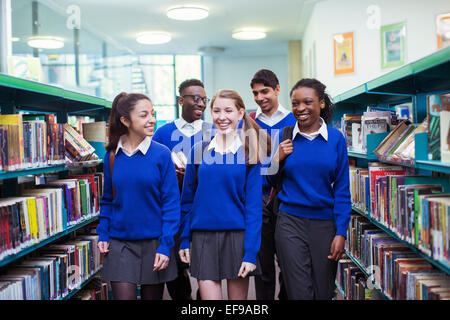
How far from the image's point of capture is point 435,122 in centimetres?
214

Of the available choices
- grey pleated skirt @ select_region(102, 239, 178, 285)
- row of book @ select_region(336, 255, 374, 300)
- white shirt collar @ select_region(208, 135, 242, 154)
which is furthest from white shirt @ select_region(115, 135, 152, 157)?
row of book @ select_region(336, 255, 374, 300)

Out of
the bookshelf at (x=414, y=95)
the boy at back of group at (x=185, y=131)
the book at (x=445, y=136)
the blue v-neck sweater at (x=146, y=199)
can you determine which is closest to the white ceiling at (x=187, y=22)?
the bookshelf at (x=414, y=95)

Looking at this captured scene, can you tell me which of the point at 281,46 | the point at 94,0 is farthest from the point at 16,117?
the point at 281,46

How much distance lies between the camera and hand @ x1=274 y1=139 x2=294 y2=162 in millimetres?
2658

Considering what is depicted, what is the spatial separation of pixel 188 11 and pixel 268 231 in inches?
255

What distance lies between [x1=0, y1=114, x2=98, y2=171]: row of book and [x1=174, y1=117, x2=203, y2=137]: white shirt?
739mm

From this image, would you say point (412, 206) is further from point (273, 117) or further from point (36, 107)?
point (36, 107)

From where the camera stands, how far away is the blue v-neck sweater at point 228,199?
2.39 meters

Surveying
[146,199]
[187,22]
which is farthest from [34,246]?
[187,22]

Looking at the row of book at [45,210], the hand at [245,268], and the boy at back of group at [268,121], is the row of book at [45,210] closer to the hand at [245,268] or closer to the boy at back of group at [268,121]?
the hand at [245,268]
